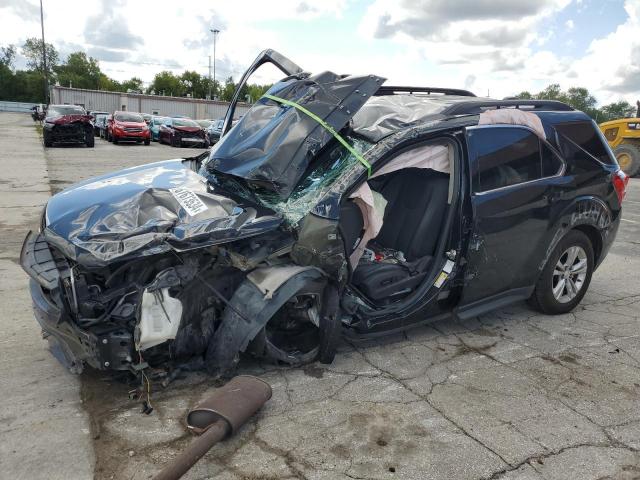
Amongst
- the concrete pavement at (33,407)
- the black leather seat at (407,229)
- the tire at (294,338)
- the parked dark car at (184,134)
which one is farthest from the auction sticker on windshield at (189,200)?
the parked dark car at (184,134)

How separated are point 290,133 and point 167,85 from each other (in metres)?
108

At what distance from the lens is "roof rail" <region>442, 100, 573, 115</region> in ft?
12.4

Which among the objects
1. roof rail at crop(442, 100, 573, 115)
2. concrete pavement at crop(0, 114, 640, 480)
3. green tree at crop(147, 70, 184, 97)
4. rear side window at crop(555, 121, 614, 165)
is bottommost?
concrete pavement at crop(0, 114, 640, 480)

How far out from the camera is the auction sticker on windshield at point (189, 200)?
3.27 metres

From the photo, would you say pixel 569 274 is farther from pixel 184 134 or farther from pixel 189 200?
pixel 184 134

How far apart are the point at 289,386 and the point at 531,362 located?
5.91 ft

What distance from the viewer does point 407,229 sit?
4.06 m

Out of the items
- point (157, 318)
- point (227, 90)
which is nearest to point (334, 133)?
point (157, 318)

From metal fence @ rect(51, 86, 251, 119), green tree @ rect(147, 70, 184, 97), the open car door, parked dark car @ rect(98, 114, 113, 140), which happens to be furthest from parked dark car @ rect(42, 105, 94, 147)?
green tree @ rect(147, 70, 184, 97)

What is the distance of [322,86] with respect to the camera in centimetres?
364

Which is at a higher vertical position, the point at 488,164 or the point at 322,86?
the point at 322,86

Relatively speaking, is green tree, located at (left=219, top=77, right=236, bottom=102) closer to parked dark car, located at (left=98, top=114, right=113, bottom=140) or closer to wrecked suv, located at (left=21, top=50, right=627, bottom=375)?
parked dark car, located at (left=98, top=114, right=113, bottom=140)

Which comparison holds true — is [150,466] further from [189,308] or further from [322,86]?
[322,86]

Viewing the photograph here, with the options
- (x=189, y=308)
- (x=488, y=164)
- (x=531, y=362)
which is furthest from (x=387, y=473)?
(x=488, y=164)
